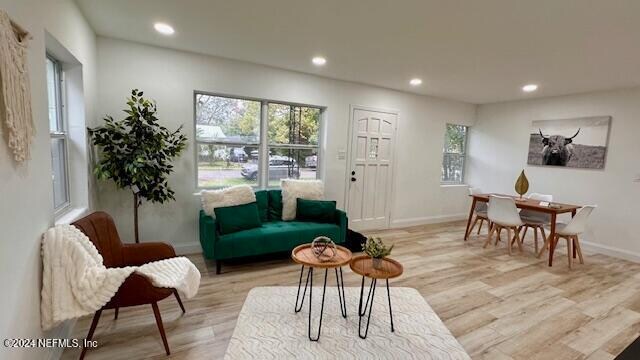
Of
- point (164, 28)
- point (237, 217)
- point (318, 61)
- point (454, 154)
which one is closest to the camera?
point (164, 28)

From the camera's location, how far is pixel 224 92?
3.62m

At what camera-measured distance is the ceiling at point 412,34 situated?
7.04 ft

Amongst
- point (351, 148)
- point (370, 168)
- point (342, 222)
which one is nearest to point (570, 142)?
point (370, 168)

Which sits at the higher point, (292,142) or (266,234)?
(292,142)

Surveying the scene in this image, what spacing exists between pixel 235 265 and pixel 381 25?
2.85m

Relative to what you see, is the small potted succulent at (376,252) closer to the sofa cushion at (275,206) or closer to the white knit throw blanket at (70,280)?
the white knit throw blanket at (70,280)

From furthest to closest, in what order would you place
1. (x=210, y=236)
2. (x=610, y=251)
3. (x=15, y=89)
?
1. (x=610, y=251)
2. (x=210, y=236)
3. (x=15, y=89)

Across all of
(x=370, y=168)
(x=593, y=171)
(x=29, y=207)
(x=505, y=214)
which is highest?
(x=593, y=171)

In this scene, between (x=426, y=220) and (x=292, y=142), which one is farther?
(x=426, y=220)

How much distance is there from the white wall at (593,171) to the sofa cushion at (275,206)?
4.30 metres

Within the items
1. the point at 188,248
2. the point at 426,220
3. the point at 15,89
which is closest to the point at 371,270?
the point at 15,89

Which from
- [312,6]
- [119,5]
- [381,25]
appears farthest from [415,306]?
[119,5]

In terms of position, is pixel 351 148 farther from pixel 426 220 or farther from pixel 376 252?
pixel 376 252

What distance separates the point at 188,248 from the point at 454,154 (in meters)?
5.17
